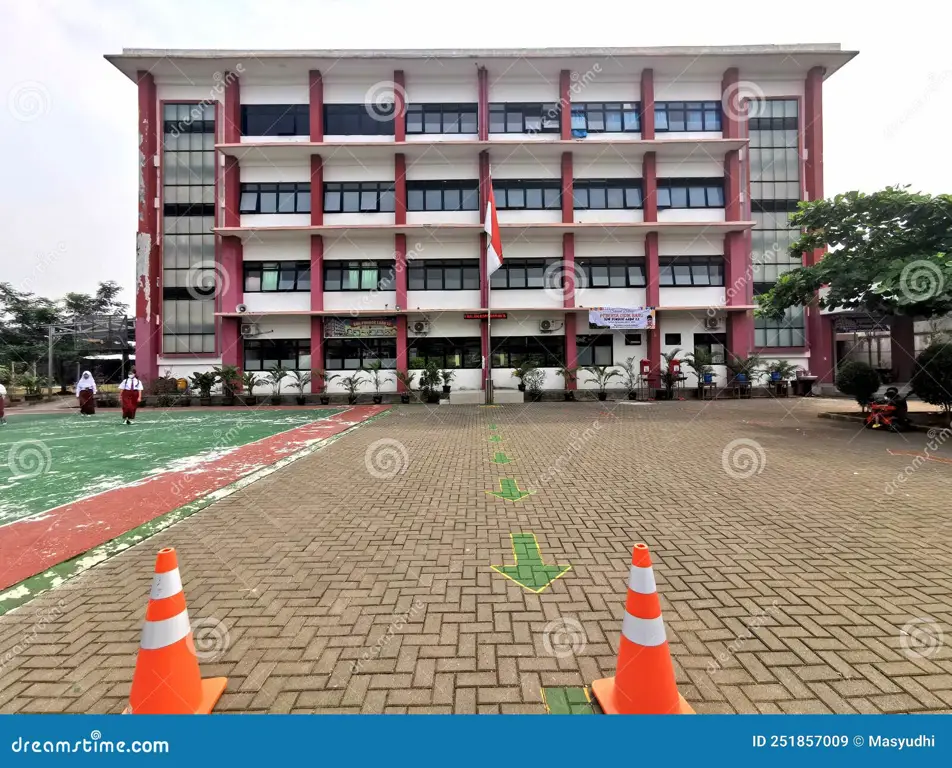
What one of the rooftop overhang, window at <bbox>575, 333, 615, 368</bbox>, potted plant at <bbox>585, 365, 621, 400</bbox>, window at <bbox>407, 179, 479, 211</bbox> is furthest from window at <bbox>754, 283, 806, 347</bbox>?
window at <bbox>407, 179, 479, 211</bbox>

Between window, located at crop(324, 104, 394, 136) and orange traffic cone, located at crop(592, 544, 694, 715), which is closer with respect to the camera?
orange traffic cone, located at crop(592, 544, 694, 715)

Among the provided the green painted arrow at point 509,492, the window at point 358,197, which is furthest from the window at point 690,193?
the green painted arrow at point 509,492

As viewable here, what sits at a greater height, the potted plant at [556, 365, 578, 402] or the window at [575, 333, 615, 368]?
the window at [575, 333, 615, 368]

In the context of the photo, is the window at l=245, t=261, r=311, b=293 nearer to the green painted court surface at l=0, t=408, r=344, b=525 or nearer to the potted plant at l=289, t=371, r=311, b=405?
the potted plant at l=289, t=371, r=311, b=405

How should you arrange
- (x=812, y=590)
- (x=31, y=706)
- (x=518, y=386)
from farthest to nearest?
(x=518, y=386) → (x=812, y=590) → (x=31, y=706)

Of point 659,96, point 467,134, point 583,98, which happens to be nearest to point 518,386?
point 467,134

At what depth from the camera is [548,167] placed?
22.3 m

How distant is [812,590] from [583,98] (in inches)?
995

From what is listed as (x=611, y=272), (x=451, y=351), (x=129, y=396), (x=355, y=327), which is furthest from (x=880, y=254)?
(x=129, y=396)

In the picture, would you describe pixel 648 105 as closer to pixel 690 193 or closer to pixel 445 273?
pixel 690 193

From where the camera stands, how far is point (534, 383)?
70.1 feet

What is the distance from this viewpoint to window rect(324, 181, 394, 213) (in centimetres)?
2206

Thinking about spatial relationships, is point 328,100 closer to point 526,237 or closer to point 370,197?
point 370,197

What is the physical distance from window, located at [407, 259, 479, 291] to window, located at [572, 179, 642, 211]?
20.2ft
